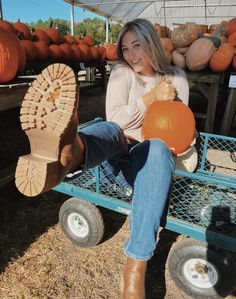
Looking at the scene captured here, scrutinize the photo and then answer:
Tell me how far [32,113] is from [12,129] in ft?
9.90

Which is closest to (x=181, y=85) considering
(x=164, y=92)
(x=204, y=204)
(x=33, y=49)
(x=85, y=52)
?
(x=164, y=92)

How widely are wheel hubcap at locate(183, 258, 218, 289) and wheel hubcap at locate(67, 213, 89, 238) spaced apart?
0.60 metres

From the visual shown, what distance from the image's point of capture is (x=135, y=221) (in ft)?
3.63

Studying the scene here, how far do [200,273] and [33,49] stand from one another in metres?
3.58

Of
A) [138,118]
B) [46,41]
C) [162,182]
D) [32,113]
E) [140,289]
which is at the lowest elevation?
[140,289]

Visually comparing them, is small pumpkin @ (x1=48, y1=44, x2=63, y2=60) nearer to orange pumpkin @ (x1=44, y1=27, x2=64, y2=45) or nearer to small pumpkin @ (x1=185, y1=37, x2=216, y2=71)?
orange pumpkin @ (x1=44, y1=27, x2=64, y2=45)

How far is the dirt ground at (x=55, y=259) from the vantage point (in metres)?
1.40

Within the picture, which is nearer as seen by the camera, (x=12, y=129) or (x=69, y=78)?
(x=69, y=78)

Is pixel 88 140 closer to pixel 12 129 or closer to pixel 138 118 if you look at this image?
pixel 138 118

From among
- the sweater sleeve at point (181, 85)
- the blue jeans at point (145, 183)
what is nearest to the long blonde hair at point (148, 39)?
the sweater sleeve at point (181, 85)

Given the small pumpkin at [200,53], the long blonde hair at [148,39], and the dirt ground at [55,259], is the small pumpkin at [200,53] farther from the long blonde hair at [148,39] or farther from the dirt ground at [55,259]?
the dirt ground at [55,259]

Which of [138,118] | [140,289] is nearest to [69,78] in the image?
[138,118]

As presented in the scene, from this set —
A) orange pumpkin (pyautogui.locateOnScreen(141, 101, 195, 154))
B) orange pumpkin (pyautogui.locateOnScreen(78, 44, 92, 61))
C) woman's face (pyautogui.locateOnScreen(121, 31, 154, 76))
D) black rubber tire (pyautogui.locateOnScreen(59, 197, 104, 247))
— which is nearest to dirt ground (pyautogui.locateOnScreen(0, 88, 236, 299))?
black rubber tire (pyautogui.locateOnScreen(59, 197, 104, 247))

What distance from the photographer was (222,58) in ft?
11.3
